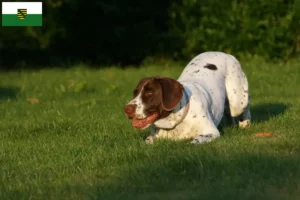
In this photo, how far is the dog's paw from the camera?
8.05 meters

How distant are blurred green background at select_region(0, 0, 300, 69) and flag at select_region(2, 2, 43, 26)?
27 centimetres

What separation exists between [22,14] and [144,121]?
14.5 m

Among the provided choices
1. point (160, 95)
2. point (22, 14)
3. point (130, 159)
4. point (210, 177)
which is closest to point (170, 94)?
point (160, 95)

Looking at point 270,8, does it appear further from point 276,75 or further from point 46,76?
point 46,76

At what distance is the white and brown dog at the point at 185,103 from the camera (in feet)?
26.3

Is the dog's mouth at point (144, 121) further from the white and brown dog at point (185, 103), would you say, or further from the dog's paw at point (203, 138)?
the dog's paw at point (203, 138)

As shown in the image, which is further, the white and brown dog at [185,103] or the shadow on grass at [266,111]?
the shadow on grass at [266,111]

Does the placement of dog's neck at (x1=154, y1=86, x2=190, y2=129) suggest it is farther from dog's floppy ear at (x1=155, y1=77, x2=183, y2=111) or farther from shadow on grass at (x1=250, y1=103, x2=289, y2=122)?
shadow on grass at (x1=250, y1=103, x2=289, y2=122)

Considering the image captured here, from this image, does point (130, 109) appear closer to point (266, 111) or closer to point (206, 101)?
point (206, 101)

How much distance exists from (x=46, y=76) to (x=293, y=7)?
5.96 metres

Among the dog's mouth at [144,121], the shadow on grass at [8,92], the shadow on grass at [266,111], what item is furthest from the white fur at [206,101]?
the shadow on grass at [8,92]

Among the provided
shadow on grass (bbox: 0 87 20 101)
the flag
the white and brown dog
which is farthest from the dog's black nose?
the flag

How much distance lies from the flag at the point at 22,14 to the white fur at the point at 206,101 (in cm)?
1162

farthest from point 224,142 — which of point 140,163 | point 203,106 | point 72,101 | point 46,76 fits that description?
point 46,76
